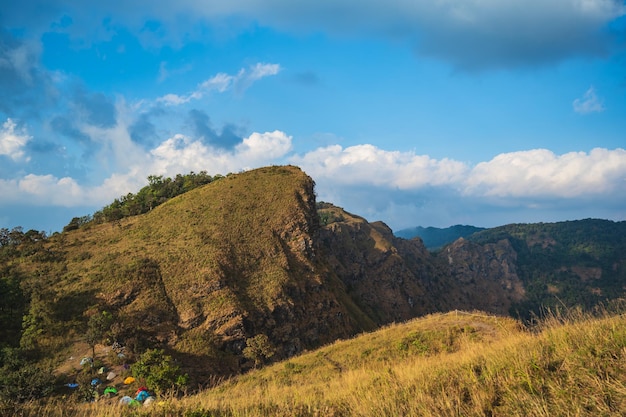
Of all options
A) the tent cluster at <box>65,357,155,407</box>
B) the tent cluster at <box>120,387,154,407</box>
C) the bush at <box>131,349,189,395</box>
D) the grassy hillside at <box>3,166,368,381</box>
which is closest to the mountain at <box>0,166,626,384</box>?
the grassy hillside at <box>3,166,368,381</box>

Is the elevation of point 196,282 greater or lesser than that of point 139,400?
greater

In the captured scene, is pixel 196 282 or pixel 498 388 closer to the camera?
pixel 498 388

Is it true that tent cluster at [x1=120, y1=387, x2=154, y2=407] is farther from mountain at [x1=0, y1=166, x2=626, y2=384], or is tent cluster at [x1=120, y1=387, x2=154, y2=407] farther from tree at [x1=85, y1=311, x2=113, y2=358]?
tree at [x1=85, y1=311, x2=113, y2=358]

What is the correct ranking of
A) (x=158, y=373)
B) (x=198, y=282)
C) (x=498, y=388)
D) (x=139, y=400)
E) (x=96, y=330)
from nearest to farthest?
(x=498, y=388), (x=139, y=400), (x=158, y=373), (x=96, y=330), (x=198, y=282)

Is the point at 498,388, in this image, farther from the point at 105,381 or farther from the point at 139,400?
the point at 105,381

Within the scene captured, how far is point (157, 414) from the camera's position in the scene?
22.2 feet

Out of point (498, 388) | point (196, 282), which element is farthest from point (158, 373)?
point (498, 388)

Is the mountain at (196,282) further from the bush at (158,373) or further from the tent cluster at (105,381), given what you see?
the bush at (158,373)

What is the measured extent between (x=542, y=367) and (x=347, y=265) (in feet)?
351

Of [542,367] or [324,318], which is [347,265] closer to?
[324,318]

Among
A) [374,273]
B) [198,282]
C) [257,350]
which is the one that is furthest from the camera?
[374,273]

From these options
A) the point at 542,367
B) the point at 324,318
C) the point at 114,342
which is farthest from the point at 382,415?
the point at 324,318

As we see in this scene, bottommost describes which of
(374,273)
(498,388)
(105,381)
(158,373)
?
(374,273)

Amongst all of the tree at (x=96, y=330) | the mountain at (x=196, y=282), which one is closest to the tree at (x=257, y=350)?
the mountain at (x=196, y=282)
